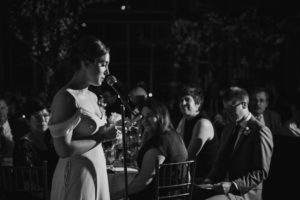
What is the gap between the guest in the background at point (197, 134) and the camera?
4.86m

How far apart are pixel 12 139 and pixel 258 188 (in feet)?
9.62

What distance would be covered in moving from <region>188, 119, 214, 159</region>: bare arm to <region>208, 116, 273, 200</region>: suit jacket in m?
0.53

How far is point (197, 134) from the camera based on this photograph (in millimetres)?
4879

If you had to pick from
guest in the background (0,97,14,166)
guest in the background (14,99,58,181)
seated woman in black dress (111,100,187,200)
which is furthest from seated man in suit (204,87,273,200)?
guest in the background (0,97,14,166)

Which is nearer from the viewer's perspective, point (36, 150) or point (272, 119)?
point (36, 150)

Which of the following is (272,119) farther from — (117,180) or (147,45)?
(147,45)

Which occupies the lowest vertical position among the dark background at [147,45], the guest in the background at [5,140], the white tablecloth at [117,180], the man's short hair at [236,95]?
the white tablecloth at [117,180]

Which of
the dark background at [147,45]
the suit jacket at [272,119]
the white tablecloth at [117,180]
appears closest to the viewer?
the white tablecloth at [117,180]

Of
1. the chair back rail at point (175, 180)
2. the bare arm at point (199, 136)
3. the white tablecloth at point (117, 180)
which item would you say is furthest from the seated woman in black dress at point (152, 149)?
the bare arm at point (199, 136)

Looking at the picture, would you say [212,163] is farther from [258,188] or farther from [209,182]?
[258,188]

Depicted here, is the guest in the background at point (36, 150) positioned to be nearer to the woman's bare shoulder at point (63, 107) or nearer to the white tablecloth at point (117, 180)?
the white tablecloth at point (117, 180)

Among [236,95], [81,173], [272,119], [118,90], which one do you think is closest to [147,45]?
[272,119]

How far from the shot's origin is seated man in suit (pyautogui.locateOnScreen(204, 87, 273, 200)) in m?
4.09

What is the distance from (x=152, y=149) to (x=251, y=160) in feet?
2.80
